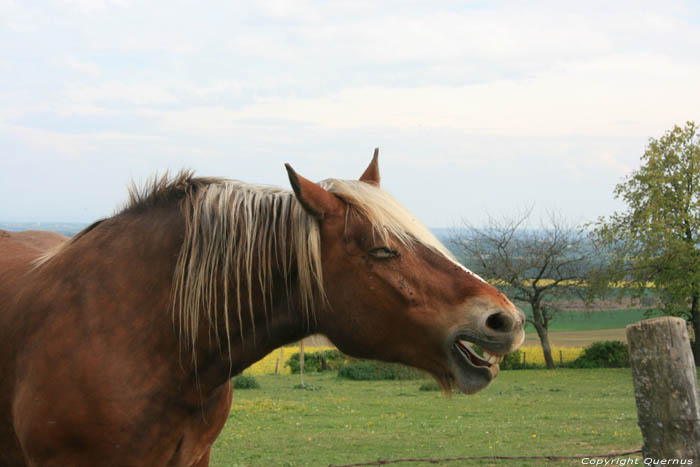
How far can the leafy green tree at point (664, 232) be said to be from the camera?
28516 millimetres

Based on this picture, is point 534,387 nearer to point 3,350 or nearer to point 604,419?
point 604,419

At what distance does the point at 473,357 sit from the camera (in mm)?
2590

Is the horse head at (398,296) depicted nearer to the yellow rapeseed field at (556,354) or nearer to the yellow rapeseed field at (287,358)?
the yellow rapeseed field at (287,358)

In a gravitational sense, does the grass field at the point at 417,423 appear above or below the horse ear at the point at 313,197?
below

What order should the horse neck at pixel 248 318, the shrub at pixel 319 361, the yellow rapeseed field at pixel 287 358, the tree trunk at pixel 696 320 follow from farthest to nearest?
1. the yellow rapeseed field at pixel 287 358
2. the shrub at pixel 319 361
3. the tree trunk at pixel 696 320
4. the horse neck at pixel 248 318

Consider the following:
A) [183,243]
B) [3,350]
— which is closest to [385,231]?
[183,243]

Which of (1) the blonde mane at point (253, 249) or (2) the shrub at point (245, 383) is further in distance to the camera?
(2) the shrub at point (245, 383)

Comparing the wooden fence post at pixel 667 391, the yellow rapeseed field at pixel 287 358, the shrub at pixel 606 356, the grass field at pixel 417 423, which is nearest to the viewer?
the wooden fence post at pixel 667 391

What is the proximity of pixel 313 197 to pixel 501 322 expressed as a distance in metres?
0.93

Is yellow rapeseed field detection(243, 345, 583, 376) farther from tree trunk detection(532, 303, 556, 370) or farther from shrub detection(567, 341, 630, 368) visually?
shrub detection(567, 341, 630, 368)

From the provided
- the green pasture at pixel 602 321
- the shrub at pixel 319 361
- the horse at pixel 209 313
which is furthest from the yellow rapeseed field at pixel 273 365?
the horse at pixel 209 313

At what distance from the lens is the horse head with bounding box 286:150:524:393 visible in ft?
8.23

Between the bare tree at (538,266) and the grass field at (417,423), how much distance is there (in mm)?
9683

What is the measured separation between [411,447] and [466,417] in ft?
15.9
